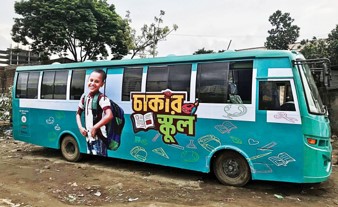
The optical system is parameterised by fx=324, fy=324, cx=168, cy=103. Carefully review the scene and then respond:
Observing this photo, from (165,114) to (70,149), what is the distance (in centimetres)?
322

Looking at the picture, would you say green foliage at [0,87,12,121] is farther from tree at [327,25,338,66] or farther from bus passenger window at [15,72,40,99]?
tree at [327,25,338,66]

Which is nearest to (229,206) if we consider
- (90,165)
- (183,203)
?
(183,203)

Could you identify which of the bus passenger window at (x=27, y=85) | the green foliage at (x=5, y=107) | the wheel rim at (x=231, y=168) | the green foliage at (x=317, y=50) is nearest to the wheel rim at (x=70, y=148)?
the bus passenger window at (x=27, y=85)

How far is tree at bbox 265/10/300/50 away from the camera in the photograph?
2881 centimetres

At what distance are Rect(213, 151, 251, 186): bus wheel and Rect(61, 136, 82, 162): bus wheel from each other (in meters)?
3.73

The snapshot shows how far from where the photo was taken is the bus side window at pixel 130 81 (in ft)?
22.3

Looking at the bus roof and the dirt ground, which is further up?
the bus roof

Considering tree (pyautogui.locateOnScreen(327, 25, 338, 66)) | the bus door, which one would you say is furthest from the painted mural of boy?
tree (pyautogui.locateOnScreen(327, 25, 338, 66))

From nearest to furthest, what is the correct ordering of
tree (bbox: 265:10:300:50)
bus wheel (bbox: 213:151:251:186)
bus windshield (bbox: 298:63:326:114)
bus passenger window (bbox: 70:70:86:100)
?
bus windshield (bbox: 298:63:326:114) < bus wheel (bbox: 213:151:251:186) < bus passenger window (bbox: 70:70:86:100) < tree (bbox: 265:10:300:50)

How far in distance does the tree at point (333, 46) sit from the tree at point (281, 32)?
30.3 ft

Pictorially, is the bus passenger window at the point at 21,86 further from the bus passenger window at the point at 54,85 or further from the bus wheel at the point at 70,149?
the bus wheel at the point at 70,149

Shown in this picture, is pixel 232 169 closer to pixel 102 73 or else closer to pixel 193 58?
pixel 193 58

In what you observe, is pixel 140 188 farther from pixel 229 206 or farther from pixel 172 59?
pixel 172 59

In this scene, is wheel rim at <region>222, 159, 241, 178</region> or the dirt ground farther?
wheel rim at <region>222, 159, 241, 178</region>
